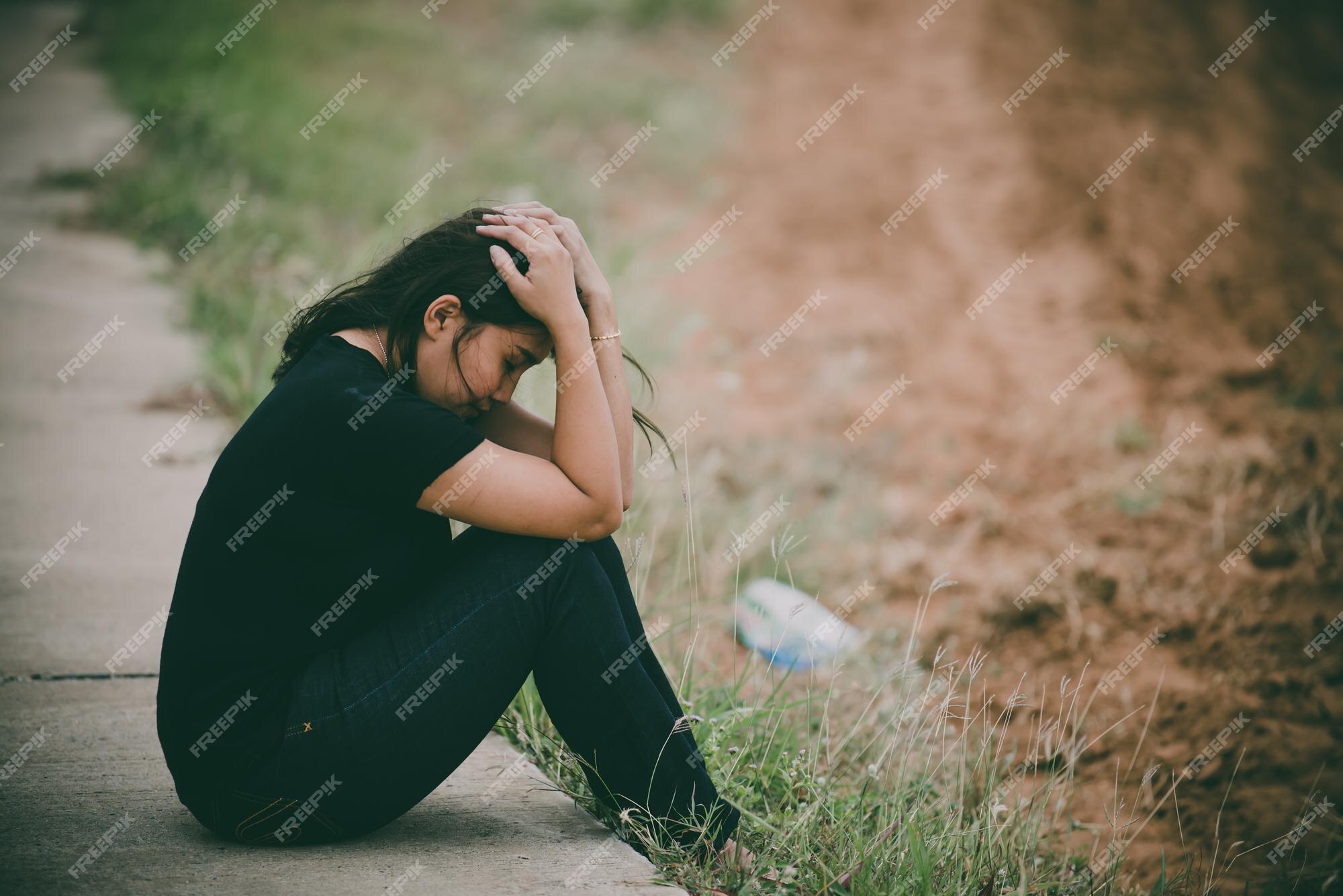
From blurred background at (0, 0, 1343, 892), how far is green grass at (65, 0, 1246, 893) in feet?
0.09

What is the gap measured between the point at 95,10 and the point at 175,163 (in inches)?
275

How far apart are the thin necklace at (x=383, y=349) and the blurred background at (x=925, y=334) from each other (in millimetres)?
778

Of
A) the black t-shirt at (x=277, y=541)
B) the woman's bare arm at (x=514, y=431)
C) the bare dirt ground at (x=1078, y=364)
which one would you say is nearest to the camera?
the black t-shirt at (x=277, y=541)

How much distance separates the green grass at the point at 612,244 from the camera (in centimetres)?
222

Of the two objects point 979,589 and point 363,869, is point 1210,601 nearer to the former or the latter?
point 979,589

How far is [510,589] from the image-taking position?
1.87 m

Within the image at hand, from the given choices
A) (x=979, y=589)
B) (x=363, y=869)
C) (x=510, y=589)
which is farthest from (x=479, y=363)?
(x=979, y=589)

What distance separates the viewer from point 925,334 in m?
6.78

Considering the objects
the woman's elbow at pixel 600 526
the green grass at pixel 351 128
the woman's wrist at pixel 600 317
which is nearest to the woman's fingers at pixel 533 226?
the woman's wrist at pixel 600 317

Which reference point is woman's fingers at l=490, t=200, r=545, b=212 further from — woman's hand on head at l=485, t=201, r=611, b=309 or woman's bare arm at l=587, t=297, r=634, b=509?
woman's bare arm at l=587, t=297, r=634, b=509

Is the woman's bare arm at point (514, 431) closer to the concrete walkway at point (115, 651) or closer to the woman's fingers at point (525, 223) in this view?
the woman's fingers at point (525, 223)

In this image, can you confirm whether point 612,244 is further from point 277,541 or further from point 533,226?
point 277,541

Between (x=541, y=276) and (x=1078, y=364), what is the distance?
5.09 m

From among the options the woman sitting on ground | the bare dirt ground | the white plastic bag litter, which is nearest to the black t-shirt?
the woman sitting on ground
